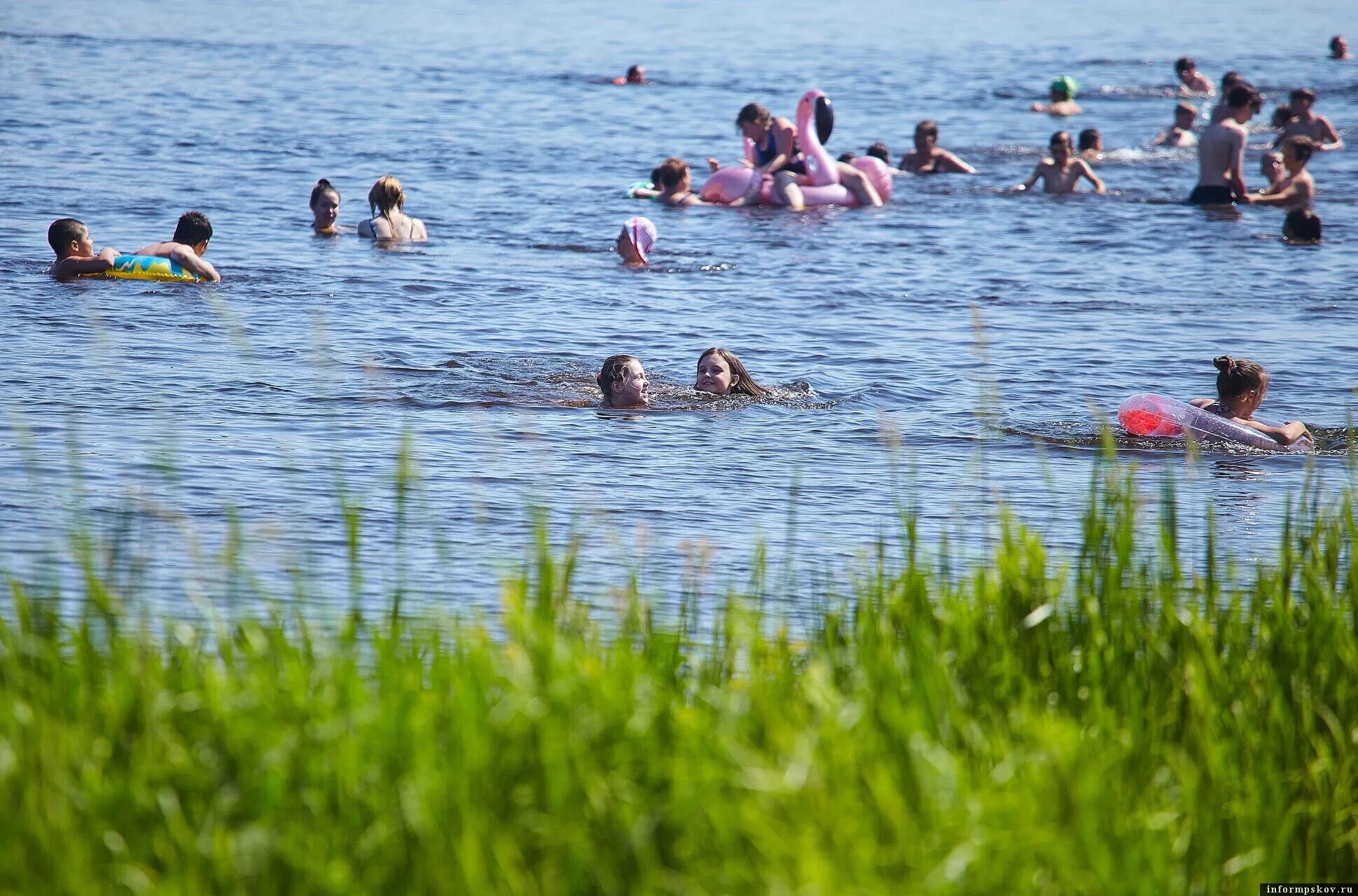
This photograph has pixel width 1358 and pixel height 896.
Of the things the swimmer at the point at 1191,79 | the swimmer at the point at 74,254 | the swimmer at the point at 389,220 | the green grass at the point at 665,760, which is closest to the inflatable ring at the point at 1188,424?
the green grass at the point at 665,760

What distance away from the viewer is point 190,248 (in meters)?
14.1

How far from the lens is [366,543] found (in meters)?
7.14

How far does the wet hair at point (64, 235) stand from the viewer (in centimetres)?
1366

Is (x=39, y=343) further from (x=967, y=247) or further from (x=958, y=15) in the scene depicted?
(x=958, y=15)

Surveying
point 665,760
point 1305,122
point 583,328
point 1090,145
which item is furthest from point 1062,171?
point 665,760

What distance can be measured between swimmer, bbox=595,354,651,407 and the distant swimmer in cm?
1363

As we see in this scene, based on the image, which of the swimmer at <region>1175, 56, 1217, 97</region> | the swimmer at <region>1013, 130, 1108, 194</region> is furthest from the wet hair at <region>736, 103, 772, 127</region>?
the swimmer at <region>1175, 56, 1217, 97</region>

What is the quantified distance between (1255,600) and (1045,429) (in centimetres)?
580

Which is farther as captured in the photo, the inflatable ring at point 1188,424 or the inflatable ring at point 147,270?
the inflatable ring at point 147,270

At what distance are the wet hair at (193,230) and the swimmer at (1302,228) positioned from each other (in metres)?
11.8

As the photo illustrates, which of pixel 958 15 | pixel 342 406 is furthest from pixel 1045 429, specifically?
pixel 958 15

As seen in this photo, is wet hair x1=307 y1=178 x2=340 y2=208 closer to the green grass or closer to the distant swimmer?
the distant swimmer

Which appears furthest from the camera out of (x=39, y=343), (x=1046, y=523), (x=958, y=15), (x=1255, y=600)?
(x=958, y=15)

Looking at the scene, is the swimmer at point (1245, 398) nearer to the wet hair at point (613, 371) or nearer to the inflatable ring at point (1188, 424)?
the inflatable ring at point (1188, 424)
